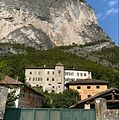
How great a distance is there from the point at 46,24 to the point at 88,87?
90873mm

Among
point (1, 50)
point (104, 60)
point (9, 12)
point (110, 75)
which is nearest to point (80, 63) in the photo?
point (110, 75)

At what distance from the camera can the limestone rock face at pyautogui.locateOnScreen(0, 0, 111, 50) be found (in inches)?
5630

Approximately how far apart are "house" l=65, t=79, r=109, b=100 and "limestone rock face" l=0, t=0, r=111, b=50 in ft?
245

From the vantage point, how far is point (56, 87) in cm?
9194

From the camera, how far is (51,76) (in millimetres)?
94812

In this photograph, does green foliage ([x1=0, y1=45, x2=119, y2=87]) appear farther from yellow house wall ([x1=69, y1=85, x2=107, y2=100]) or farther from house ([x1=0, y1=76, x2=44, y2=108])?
house ([x1=0, y1=76, x2=44, y2=108])

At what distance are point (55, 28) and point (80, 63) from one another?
4760 cm

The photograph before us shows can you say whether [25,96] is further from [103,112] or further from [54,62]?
[54,62]

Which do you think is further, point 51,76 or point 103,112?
point 51,76

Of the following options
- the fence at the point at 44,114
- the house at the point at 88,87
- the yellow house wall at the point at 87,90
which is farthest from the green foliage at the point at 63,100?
the fence at the point at 44,114

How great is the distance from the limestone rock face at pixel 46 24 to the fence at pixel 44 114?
125 m

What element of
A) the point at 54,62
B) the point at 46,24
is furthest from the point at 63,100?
the point at 46,24

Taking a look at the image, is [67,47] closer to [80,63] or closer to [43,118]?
[80,63]

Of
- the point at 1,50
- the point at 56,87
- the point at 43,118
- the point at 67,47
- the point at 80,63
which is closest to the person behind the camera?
the point at 43,118
